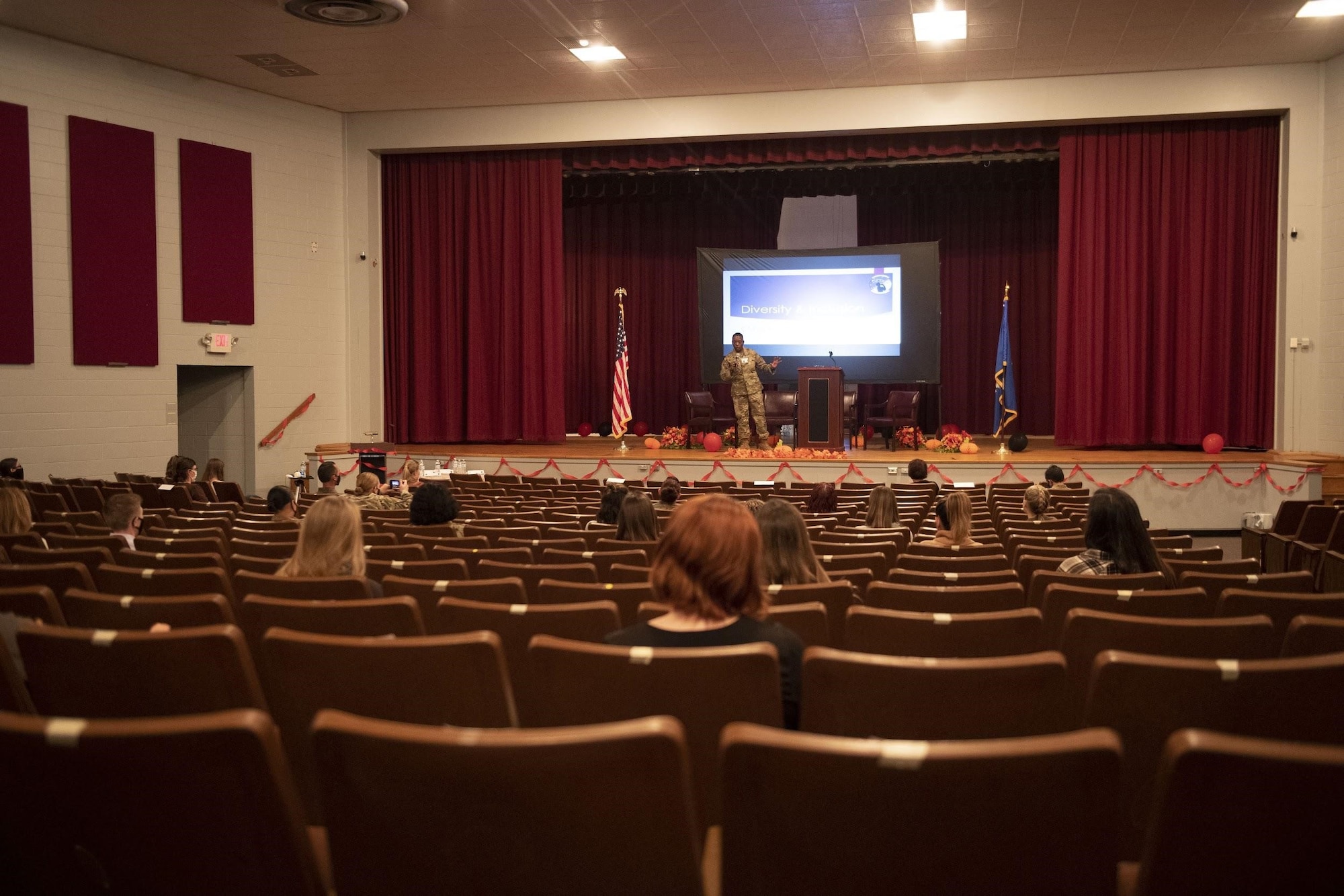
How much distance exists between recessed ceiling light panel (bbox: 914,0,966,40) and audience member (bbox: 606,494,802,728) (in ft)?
32.5

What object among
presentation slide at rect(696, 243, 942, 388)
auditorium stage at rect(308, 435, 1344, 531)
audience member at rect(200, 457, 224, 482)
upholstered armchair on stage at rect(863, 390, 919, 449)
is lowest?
auditorium stage at rect(308, 435, 1344, 531)

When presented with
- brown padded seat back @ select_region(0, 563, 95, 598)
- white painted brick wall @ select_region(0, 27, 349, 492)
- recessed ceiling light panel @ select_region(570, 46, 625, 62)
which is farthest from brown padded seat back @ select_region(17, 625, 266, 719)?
recessed ceiling light panel @ select_region(570, 46, 625, 62)

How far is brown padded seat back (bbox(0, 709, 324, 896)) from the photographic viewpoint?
138 cm

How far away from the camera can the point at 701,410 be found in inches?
645

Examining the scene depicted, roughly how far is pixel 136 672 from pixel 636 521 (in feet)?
10.8

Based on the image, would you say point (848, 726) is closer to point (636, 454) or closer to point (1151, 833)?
point (1151, 833)

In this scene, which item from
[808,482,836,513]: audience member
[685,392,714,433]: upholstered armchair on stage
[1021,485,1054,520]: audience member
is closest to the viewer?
[1021,485,1054,520]: audience member

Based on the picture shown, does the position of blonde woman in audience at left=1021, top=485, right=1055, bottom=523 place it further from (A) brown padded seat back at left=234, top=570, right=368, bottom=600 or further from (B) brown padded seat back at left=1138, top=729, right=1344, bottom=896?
(B) brown padded seat back at left=1138, top=729, right=1344, bottom=896

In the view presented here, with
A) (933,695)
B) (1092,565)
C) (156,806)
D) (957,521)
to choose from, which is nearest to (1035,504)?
(957,521)

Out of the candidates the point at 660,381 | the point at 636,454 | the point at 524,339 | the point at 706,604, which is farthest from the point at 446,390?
the point at 706,604

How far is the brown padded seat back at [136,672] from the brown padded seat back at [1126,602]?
7.78ft

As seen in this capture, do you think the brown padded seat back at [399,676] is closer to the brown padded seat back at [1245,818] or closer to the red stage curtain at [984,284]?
the brown padded seat back at [1245,818]

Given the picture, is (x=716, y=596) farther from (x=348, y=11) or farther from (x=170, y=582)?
(x=348, y=11)

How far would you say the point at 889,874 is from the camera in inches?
54.4
